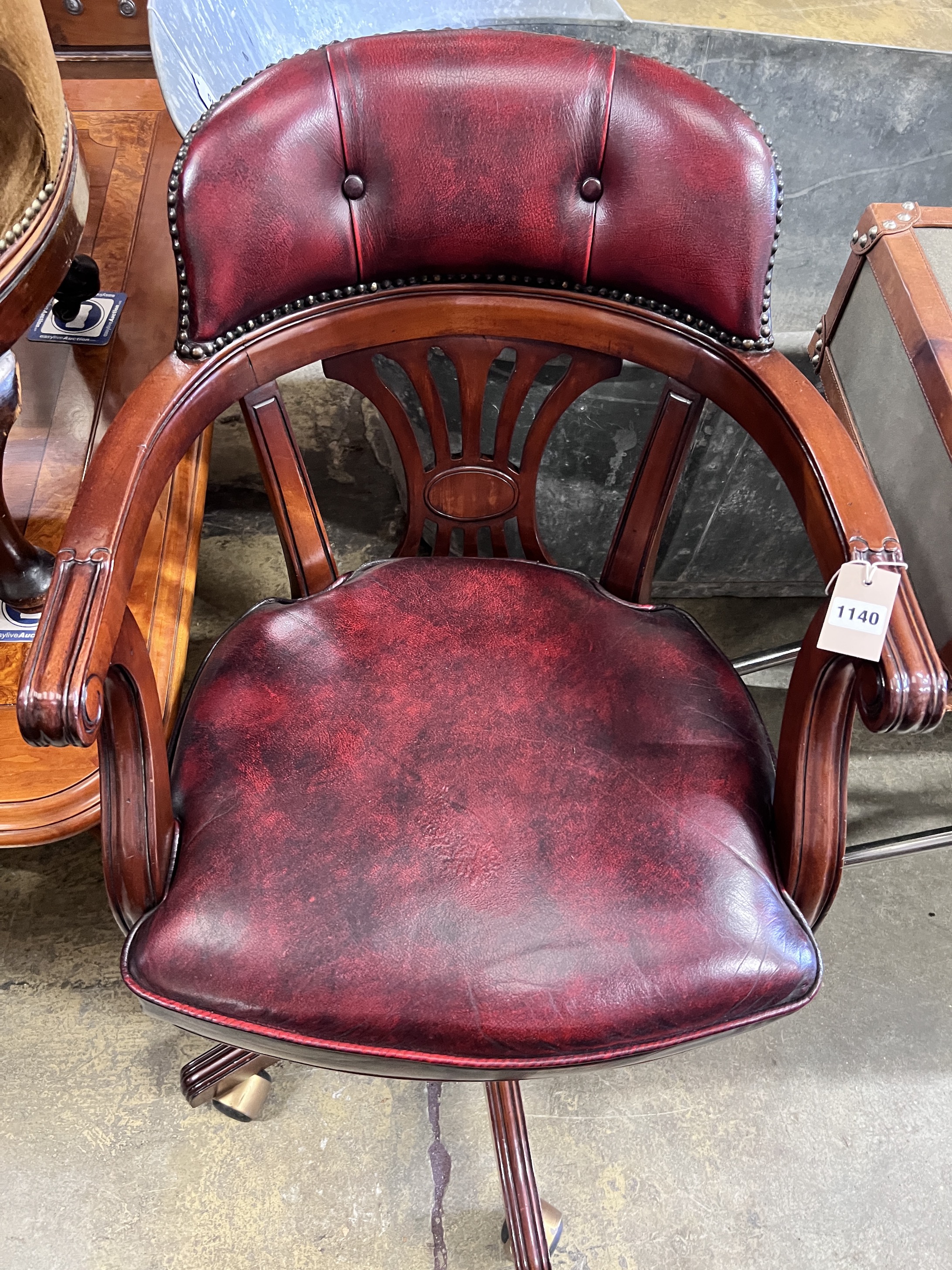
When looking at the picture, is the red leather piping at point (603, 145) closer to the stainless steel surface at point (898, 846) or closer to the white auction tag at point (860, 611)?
the white auction tag at point (860, 611)

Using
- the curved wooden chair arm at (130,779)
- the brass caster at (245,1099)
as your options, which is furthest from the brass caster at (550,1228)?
the curved wooden chair arm at (130,779)

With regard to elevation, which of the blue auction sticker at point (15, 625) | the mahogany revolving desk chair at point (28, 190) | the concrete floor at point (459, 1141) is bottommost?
the concrete floor at point (459, 1141)

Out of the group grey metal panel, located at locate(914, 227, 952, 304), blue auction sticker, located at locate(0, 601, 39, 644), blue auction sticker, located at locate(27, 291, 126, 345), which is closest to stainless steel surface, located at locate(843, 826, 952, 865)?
grey metal panel, located at locate(914, 227, 952, 304)

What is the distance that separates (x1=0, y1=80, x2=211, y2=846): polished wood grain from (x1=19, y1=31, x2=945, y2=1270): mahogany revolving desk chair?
0.53ft

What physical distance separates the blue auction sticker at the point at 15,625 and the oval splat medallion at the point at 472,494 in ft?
1.61

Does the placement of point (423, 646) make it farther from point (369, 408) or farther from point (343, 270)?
point (369, 408)

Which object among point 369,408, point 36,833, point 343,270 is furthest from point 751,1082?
point 369,408

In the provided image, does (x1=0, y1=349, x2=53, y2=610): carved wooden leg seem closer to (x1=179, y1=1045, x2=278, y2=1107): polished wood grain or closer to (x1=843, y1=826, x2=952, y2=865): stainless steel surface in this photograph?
(x1=179, y1=1045, x2=278, y2=1107): polished wood grain

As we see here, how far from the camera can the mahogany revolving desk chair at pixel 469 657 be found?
0.65 metres

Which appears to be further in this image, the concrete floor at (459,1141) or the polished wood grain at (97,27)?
the polished wood grain at (97,27)

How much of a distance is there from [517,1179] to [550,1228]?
0.07m

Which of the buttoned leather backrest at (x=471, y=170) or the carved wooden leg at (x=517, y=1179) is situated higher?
the buttoned leather backrest at (x=471, y=170)

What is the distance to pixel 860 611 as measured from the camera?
0.62m

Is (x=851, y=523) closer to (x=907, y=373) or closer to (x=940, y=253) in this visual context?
(x=907, y=373)
